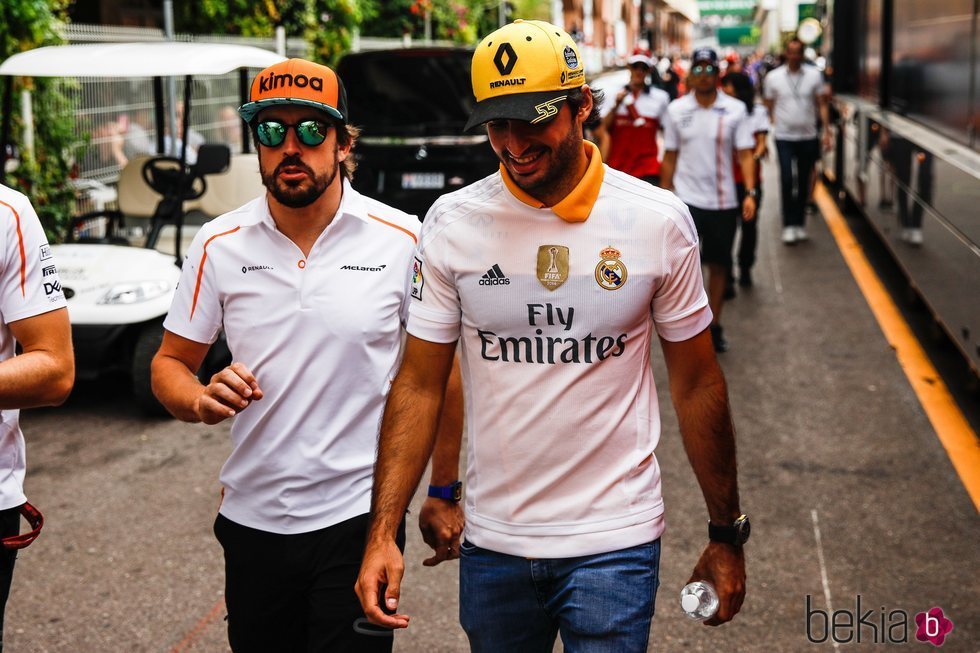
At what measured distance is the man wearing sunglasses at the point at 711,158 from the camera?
8.88 meters

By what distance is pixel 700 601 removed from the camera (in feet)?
9.61

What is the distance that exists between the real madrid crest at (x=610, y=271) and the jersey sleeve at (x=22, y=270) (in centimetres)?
126

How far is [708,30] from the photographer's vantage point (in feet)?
483

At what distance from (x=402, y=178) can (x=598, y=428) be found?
10.1 m

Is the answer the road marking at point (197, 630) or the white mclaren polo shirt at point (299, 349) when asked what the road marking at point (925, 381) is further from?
the white mclaren polo shirt at point (299, 349)

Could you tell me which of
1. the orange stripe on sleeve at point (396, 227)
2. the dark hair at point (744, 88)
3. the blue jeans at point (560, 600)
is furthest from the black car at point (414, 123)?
the blue jeans at point (560, 600)

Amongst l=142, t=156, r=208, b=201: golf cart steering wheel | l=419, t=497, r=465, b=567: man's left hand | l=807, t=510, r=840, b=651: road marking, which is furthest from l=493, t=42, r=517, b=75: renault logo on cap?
l=142, t=156, r=208, b=201: golf cart steering wheel

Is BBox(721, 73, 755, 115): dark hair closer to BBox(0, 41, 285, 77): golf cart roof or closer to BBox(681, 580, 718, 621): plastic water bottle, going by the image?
BBox(0, 41, 285, 77): golf cart roof

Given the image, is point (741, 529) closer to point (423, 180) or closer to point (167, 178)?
point (167, 178)

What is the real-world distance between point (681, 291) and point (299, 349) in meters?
0.98

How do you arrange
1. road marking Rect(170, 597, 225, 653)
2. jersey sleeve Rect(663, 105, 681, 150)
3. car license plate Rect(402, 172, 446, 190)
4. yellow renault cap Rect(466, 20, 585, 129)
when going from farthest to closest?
1. car license plate Rect(402, 172, 446, 190)
2. jersey sleeve Rect(663, 105, 681, 150)
3. road marking Rect(170, 597, 225, 653)
4. yellow renault cap Rect(466, 20, 585, 129)

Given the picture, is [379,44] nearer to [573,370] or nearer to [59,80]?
[59,80]

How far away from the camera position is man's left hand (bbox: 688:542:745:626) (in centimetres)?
293

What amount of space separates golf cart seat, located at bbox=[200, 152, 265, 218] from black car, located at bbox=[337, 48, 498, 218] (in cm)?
261
